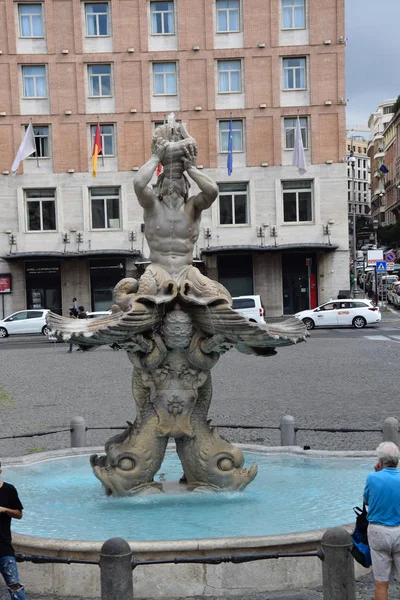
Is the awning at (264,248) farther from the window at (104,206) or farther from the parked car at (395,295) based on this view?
the parked car at (395,295)

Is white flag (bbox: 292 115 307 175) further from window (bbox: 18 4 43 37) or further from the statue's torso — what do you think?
the statue's torso

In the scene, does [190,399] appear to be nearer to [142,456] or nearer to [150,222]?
[142,456]

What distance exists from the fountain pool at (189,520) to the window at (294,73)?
34051mm

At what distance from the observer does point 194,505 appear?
8211 mm

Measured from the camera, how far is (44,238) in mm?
41906

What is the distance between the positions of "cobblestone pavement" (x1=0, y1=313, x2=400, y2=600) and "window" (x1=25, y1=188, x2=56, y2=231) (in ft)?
49.6

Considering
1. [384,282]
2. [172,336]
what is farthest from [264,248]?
[172,336]

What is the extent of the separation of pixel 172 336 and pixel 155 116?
35.1 metres

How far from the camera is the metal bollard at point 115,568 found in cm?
539

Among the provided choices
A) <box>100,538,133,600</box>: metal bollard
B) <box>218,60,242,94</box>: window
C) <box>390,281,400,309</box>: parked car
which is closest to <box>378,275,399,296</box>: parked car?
<box>390,281,400,309</box>: parked car

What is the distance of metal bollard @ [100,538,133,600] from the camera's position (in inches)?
212

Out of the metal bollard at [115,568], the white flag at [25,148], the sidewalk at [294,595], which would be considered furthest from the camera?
the white flag at [25,148]

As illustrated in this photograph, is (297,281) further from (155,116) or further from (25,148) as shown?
(25,148)

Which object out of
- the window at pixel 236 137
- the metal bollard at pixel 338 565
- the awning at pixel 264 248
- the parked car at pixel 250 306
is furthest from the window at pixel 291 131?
the metal bollard at pixel 338 565
